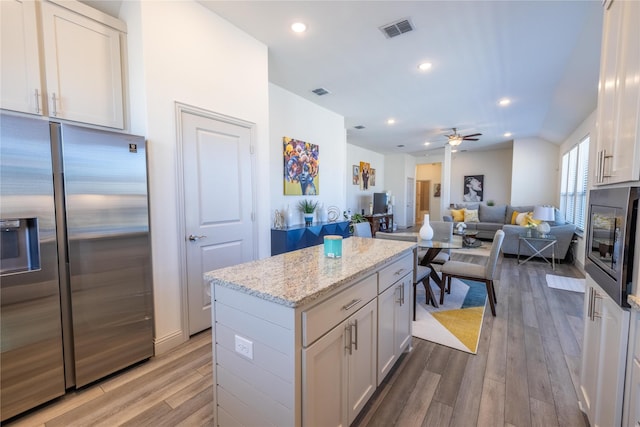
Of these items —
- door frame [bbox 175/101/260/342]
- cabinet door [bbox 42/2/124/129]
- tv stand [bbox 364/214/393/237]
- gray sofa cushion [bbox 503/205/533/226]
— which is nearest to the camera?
cabinet door [bbox 42/2/124/129]

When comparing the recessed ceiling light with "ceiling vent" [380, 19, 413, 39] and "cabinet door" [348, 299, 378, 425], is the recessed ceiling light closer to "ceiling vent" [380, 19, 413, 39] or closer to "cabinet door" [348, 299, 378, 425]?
"ceiling vent" [380, 19, 413, 39]

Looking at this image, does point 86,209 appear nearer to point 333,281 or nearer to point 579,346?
point 333,281

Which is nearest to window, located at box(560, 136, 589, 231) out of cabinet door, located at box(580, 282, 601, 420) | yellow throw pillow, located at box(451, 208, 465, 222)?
yellow throw pillow, located at box(451, 208, 465, 222)

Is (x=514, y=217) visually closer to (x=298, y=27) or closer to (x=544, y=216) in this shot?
(x=544, y=216)

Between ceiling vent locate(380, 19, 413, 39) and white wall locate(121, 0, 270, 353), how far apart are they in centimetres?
150

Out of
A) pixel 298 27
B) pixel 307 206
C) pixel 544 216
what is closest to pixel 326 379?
pixel 298 27

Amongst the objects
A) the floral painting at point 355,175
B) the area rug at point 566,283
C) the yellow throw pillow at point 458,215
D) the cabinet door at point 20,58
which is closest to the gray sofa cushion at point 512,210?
the yellow throw pillow at point 458,215

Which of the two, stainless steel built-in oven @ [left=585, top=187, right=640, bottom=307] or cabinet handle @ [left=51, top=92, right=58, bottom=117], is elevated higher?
cabinet handle @ [left=51, top=92, right=58, bottom=117]

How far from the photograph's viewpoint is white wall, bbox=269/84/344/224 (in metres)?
4.15

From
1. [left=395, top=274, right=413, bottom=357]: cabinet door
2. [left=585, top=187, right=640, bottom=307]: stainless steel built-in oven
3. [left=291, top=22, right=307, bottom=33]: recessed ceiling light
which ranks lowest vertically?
[left=395, top=274, right=413, bottom=357]: cabinet door

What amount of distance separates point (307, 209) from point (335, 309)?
325 centimetres

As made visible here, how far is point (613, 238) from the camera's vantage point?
1246 millimetres

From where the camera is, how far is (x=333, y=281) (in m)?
1.29

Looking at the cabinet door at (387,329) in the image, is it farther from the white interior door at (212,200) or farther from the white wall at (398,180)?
the white wall at (398,180)
